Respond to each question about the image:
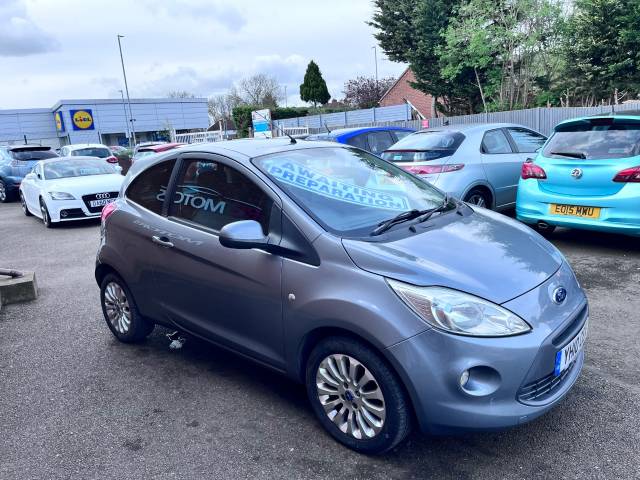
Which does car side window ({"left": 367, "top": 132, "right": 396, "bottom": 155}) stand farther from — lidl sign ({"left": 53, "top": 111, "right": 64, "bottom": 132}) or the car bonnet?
lidl sign ({"left": 53, "top": 111, "right": 64, "bottom": 132})

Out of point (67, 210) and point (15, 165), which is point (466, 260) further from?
point (15, 165)

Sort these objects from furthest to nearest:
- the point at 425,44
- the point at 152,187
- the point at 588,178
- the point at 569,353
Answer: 1. the point at 425,44
2. the point at 588,178
3. the point at 152,187
4. the point at 569,353

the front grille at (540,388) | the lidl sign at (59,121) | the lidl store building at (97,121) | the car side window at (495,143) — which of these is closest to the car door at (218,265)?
the front grille at (540,388)

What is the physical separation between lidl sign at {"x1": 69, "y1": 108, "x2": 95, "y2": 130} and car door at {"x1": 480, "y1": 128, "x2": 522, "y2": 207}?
165ft

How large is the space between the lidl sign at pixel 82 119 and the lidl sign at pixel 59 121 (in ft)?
5.78

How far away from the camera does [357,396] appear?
9.08 ft

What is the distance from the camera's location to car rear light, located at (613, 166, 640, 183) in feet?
17.8

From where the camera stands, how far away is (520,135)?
8133 millimetres

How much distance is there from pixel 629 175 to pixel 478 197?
7.20 ft

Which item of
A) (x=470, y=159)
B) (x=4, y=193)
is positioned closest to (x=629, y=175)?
(x=470, y=159)

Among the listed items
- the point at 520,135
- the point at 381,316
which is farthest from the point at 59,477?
the point at 520,135

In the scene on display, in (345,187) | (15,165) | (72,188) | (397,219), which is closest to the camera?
(397,219)

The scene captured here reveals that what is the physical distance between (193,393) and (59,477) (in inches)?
38.7

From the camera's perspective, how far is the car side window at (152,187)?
3938 mm
